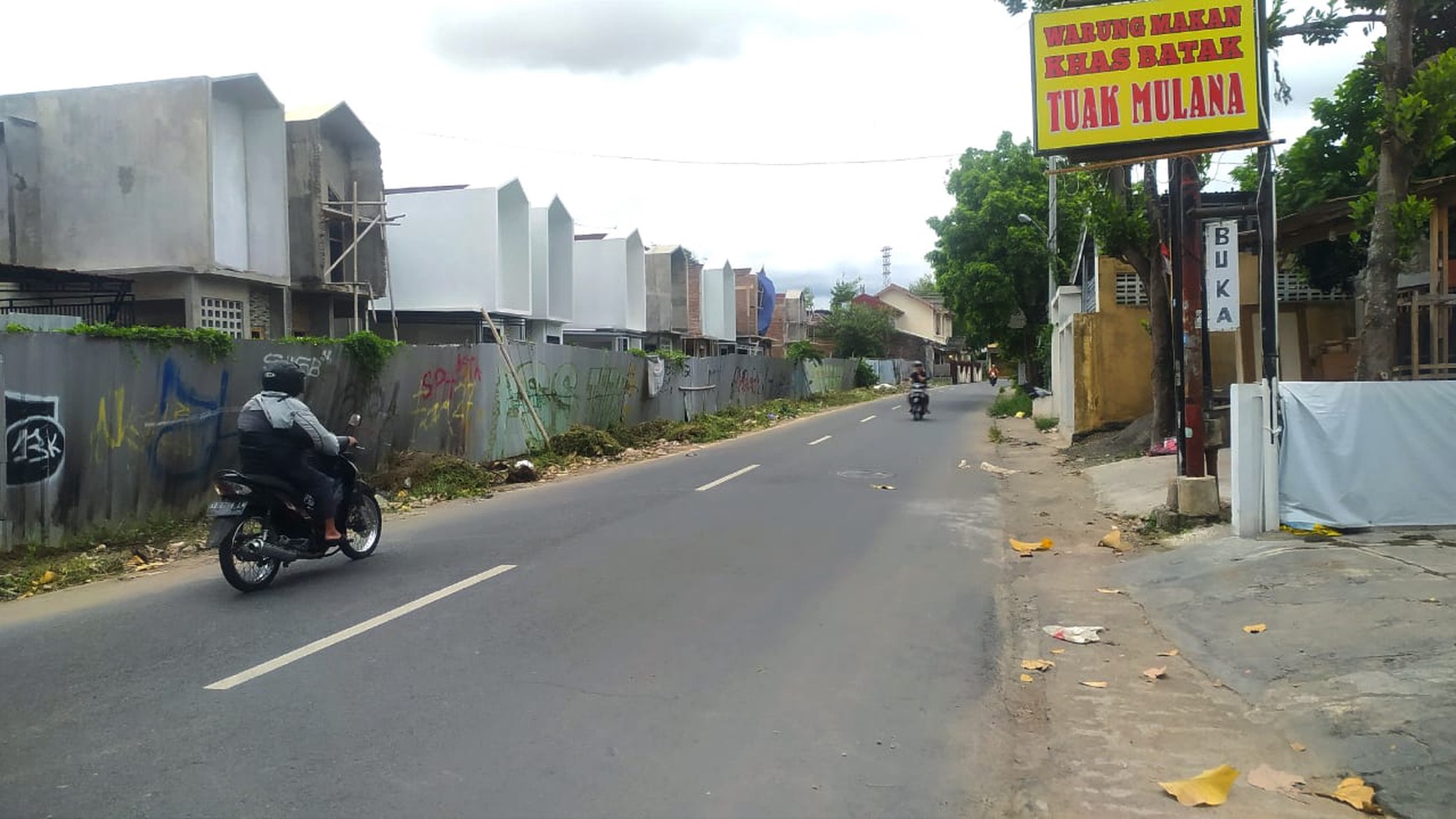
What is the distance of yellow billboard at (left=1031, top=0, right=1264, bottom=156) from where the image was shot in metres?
9.53

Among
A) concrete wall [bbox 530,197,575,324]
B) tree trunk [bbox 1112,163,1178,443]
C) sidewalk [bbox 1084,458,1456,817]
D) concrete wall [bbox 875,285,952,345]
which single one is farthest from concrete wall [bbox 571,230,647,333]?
concrete wall [bbox 875,285,952,345]

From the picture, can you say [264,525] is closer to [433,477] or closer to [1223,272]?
[433,477]

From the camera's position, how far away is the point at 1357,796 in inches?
157

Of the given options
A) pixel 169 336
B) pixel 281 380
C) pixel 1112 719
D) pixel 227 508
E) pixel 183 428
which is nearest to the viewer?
pixel 1112 719

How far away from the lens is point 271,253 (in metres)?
21.1

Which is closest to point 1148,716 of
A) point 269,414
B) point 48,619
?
point 269,414

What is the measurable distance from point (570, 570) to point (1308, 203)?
1855 centimetres

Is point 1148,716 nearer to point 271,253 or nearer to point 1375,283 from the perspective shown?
point 1375,283

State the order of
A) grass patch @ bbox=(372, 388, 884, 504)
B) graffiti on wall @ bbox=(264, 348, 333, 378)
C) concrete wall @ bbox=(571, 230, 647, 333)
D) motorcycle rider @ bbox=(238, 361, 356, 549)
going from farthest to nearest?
concrete wall @ bbox=(571, 230, 647, 333) < grass patch @ bbox=(372, 388, 884, 504) < graffiti on wall @ bbox=(264, 348, 333, 378) < motorcycle rider @ bbox=(238, 361, 356, 549)

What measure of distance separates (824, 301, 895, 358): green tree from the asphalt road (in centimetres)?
6316

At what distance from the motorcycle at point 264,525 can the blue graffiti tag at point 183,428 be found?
10.4 ft

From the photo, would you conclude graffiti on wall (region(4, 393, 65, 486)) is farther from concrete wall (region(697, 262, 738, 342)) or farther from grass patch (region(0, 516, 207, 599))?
concrete wall (region(697, 262, 738, 342))

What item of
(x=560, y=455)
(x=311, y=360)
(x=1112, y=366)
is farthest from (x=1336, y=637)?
(x=560, y=455)

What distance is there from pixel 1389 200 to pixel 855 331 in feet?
205
